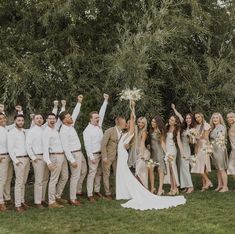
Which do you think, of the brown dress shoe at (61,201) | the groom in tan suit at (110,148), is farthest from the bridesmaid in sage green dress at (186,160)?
the brown dress shoe at (61,201)

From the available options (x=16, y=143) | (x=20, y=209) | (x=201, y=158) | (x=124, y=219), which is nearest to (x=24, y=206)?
(x=20, y=209)

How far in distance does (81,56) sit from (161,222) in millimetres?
6769

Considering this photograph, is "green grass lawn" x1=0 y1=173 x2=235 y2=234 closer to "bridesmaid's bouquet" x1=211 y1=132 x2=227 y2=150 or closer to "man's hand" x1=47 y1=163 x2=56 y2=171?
"man's hand" x1=47 y1=163 x2=56 y2=171

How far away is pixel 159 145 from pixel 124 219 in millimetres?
2762

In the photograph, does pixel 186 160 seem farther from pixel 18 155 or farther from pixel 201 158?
pixel 18 155

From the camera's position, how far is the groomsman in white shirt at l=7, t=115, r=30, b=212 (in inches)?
A: 383

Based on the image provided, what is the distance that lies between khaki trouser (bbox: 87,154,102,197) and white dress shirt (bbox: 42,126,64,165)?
989 millimetres

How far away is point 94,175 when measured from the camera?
10.8 meters

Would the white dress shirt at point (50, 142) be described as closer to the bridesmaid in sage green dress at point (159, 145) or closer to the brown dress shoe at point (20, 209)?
the brown dress shoe at point (20, 209)

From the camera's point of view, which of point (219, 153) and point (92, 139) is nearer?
point (92, 139)

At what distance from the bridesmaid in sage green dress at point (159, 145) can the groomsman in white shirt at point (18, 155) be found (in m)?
2.87

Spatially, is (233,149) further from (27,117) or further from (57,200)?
(27,117)

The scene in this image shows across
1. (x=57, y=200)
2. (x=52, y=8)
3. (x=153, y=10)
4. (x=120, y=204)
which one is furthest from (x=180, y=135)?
(x=52, y=8)

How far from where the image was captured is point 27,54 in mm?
14211
